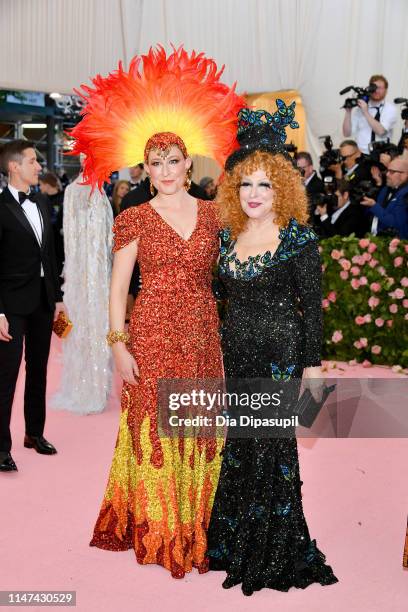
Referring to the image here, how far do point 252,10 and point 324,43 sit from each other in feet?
4.06

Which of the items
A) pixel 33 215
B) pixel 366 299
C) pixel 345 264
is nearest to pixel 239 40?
pixel 345 264

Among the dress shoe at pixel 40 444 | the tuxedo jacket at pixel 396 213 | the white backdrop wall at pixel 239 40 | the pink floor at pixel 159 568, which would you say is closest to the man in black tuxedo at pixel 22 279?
the dress shoe at pixel 40 444

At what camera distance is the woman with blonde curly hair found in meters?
2.96

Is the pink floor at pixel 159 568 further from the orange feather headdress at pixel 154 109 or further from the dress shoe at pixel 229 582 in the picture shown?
the orange feather headdress at pixel 154 109

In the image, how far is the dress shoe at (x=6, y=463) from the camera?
4383 mm

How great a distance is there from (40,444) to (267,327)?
2.32 meters

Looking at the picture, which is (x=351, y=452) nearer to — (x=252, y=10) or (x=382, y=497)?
(x=382, y=497)

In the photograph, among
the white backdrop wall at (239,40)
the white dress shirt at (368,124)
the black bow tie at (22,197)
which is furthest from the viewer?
the white backdrop wall at (239,40)

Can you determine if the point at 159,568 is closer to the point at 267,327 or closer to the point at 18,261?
the point at 267,327

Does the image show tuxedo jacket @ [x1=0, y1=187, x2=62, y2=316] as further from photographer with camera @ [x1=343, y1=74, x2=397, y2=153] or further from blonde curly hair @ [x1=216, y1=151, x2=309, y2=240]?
photographer with camera @ [x1=343, y1=74, x2=397, y2=153]

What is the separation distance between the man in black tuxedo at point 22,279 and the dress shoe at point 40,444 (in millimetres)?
332

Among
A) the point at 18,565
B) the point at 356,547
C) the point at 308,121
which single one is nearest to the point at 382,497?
the point at 356,547

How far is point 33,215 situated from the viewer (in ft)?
14.7

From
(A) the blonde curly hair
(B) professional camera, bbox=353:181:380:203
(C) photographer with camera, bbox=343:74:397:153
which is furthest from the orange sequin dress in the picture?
(C) photographer with camera, bbox=343:74:397:153
